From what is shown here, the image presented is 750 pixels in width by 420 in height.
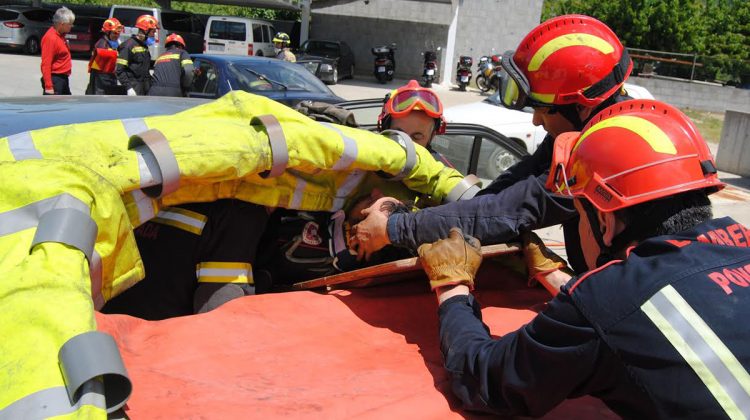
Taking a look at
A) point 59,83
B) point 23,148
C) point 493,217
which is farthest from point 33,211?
point 59,83

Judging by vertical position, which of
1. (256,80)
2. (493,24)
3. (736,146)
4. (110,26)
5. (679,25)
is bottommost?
(736,146)

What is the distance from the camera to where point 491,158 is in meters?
5.64

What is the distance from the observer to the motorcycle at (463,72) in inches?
996

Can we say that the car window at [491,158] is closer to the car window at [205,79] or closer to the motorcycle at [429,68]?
the car window at [205,79]

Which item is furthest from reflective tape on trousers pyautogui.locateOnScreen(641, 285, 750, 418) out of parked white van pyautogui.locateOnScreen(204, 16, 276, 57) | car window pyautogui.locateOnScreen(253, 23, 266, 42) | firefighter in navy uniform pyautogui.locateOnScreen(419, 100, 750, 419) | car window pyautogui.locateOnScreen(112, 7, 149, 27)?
car window pyautogui.locateOnScreen(112, 7, 149, 27)

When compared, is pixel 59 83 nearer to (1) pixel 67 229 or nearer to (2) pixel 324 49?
(1) pixel 67 229

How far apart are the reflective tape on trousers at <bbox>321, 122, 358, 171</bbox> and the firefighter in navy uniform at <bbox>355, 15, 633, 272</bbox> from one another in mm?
237

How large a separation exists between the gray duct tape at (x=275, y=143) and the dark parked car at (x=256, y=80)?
18.7ft

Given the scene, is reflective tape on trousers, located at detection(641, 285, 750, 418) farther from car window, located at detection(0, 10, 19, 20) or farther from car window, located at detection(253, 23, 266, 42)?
car window, located at detection(0, 10, 19, 20)

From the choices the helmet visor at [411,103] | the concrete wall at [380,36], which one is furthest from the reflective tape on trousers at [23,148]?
the concrete wall at [380,36]

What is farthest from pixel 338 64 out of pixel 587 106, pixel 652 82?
pixel 587 106

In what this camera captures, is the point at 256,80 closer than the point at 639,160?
No

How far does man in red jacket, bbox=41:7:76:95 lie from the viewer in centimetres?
871

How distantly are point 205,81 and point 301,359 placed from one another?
7.22 m
